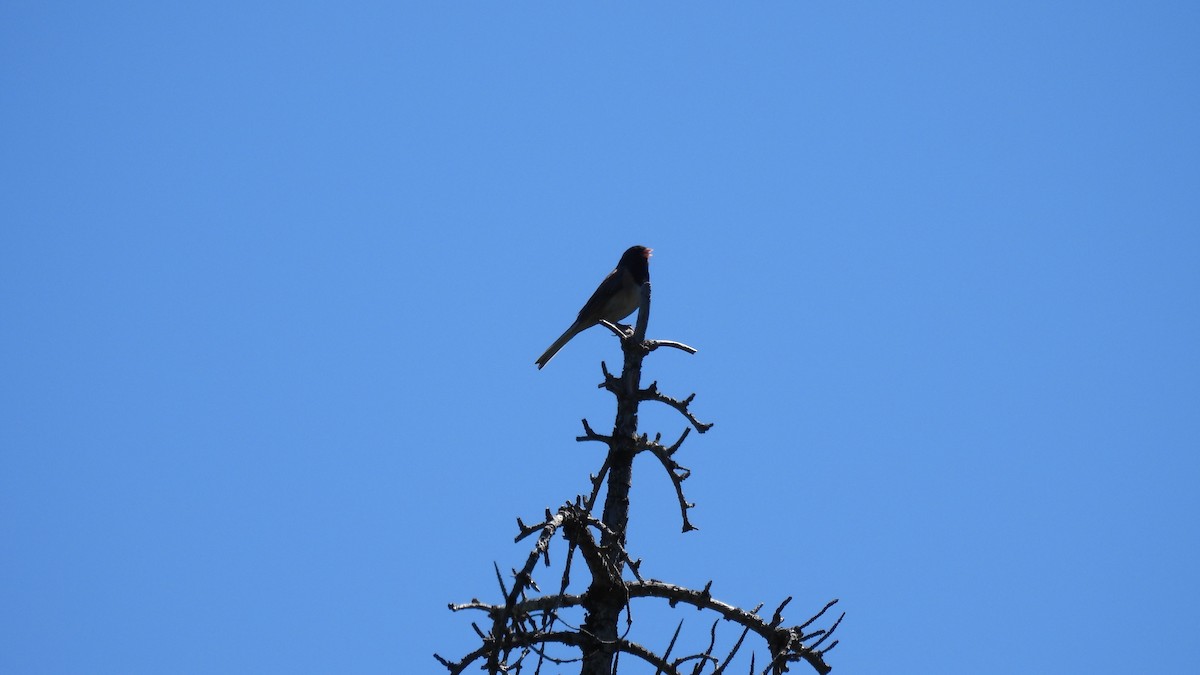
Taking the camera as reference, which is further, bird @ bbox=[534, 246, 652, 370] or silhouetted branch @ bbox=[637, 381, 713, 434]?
bird @ bbox=[534, 246, 652, 370]

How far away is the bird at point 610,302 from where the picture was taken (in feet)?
33.0

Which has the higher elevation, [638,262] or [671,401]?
[638,262]

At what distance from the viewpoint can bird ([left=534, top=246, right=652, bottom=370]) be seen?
33.0ft

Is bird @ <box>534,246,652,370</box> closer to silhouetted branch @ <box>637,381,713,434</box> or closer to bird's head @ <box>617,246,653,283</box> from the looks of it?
bird's head @ <box>617,246,653,283</box>

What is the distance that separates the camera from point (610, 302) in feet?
33.3

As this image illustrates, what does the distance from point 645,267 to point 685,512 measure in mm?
4171

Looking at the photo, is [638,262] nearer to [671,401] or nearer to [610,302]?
[610,302]

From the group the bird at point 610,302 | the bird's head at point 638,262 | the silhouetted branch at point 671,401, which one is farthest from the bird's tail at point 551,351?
the silhouetted branch at point 671,401

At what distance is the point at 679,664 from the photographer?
5.74m

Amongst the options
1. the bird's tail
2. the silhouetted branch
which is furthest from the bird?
the silhouetted branch

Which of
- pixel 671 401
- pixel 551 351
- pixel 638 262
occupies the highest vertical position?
pixel 638 262

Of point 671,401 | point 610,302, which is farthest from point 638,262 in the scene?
point 671,401

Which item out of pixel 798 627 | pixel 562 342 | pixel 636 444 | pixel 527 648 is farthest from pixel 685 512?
pixel 562 342

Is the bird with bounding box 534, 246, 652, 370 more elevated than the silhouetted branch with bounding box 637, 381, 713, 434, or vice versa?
the bird with bounding box 534, 246, 652, 370
